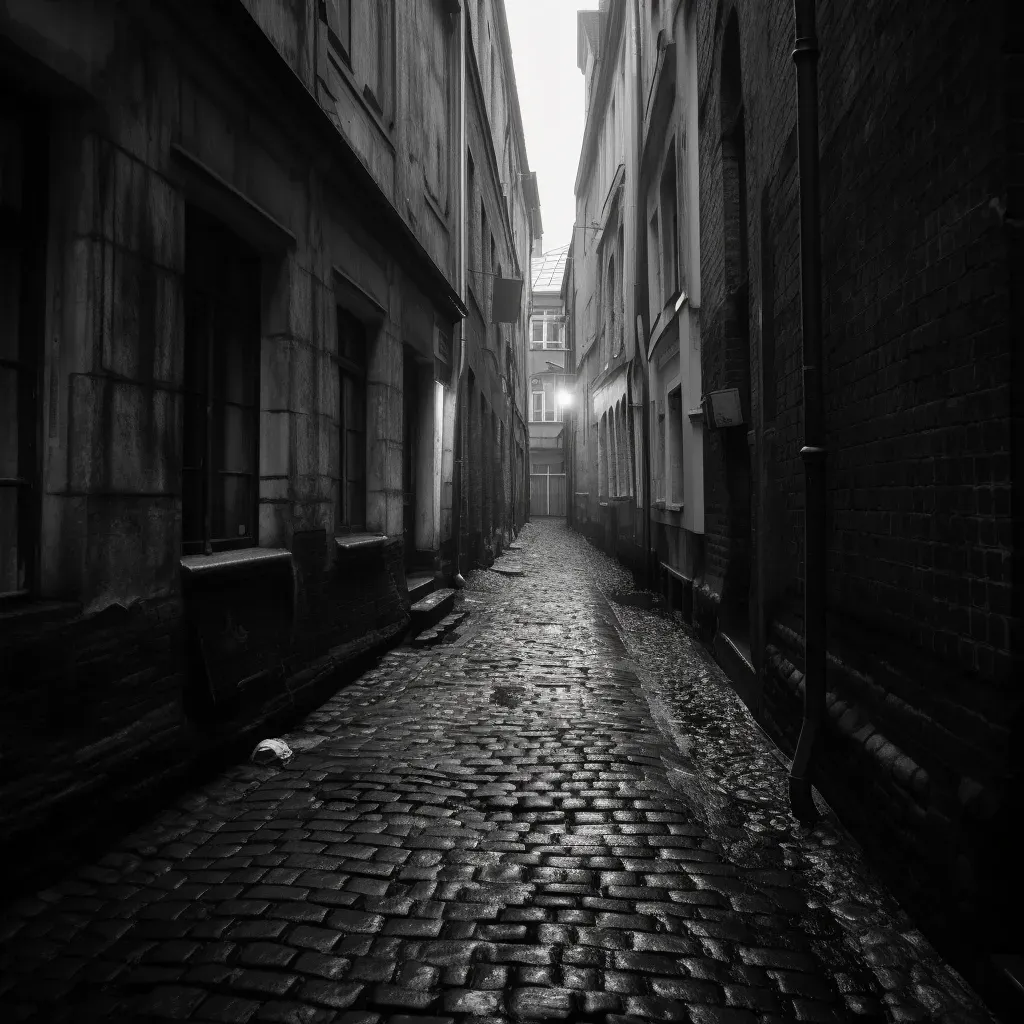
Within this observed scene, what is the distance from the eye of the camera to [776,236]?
473 cm

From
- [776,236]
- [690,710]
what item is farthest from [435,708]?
[776,236]

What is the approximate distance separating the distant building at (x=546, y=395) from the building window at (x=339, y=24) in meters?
32.6

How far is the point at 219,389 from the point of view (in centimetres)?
471

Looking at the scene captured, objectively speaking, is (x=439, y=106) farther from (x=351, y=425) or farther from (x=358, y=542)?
(x=358, y=542)

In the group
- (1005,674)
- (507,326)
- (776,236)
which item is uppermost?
(507,326)

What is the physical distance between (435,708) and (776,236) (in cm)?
362

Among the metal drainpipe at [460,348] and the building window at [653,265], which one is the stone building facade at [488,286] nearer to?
the metal drainpipe at [460,348]

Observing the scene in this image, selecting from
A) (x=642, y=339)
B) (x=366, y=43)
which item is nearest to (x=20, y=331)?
(x=366, y=43)

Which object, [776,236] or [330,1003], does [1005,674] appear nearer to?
[330,1003]

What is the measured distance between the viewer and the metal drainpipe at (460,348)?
10.5m

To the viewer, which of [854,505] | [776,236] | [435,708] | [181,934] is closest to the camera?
[181,934]

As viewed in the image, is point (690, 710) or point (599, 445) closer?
point (690, 710)

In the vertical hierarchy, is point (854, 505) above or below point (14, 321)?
below

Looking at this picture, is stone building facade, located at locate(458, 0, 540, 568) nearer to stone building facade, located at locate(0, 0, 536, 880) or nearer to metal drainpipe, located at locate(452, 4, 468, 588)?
metal drainpipe, located at locate(452, 4, 468, 588)
